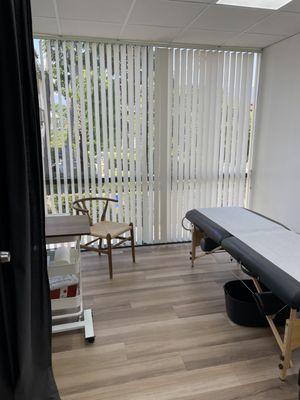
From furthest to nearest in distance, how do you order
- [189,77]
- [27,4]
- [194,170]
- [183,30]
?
[194,170]
[189,77]
[183,30]
[27,4]

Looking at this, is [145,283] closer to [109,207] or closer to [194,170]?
[109,207]

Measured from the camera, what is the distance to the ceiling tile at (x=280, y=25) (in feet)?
8.22

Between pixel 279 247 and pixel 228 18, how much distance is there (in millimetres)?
1951

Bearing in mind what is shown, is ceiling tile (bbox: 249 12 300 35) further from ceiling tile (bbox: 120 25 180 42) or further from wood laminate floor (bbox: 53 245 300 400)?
wood laminate floor (bbox: 53 245 300 400)

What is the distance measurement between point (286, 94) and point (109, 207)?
2311mm

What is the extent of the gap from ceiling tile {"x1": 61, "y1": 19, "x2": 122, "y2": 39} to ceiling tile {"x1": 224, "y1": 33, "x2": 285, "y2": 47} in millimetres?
1236

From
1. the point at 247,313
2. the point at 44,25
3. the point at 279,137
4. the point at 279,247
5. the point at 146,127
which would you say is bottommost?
the point at 247,313

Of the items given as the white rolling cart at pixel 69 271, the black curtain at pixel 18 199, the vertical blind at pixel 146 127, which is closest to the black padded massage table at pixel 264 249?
the vertical blind at pixel 146 127

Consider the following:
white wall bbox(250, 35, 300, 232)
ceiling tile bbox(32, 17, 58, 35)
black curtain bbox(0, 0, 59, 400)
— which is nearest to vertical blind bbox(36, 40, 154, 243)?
ceiling tile bbox(32, 17, 58, 35)

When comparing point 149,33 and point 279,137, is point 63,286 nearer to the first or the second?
point 149,33

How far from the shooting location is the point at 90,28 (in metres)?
2.78

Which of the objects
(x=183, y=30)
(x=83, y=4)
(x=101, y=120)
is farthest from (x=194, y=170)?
(x=83, y=4)

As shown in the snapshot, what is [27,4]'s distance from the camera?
1.21 m

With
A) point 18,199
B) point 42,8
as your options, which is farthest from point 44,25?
point 18,199
